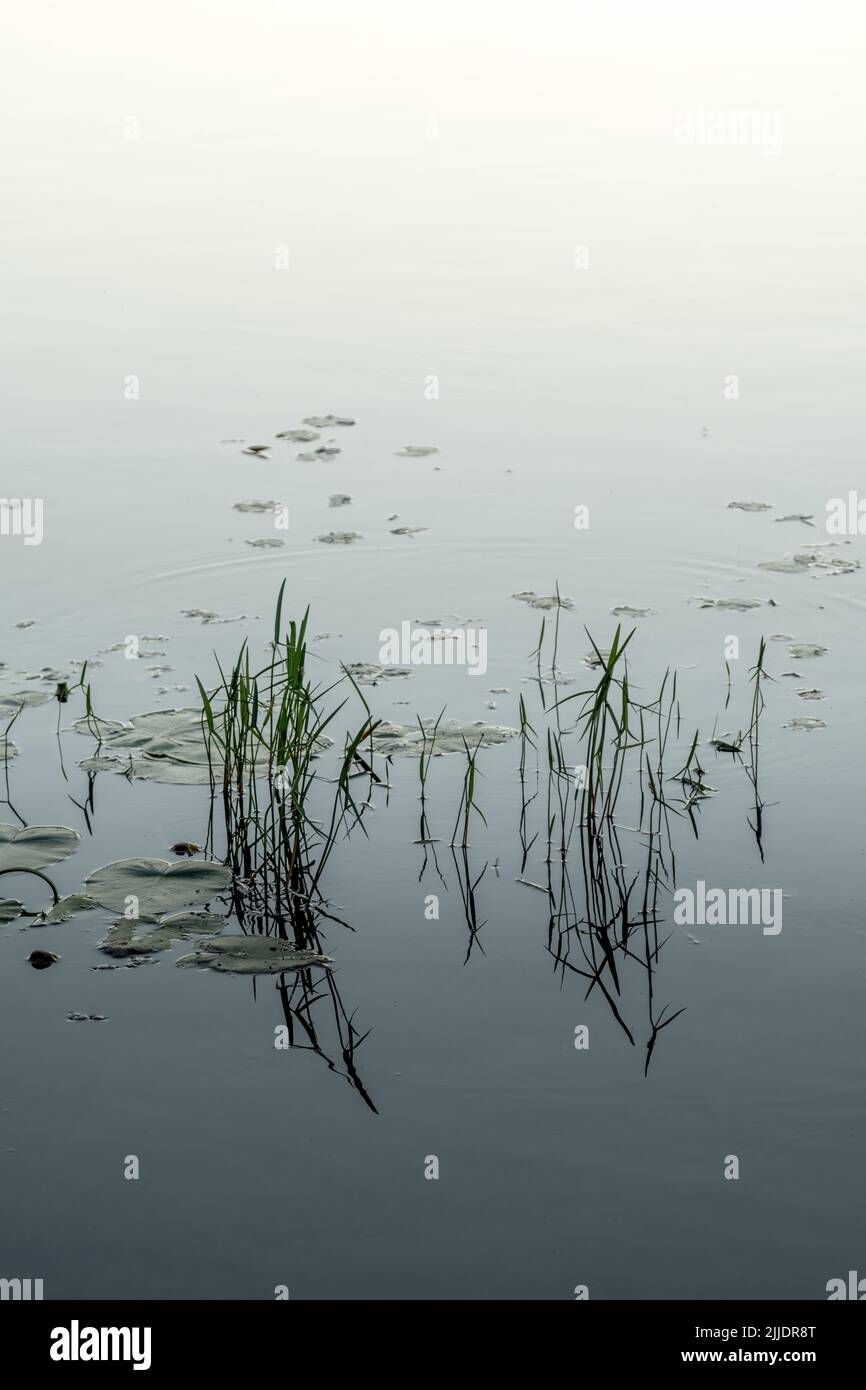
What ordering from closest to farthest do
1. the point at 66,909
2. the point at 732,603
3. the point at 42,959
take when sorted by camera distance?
the point at 42,959, the point at 66,909, the point at 732,603

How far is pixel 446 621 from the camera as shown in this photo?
6.57 meters

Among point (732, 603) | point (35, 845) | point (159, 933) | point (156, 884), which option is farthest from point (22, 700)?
point (732, 603)

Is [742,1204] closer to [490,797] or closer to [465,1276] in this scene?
[465,1276]

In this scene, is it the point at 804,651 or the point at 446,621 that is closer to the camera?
the point at 804,651

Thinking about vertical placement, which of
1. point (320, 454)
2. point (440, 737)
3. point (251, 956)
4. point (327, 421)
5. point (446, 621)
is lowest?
point (251, 956)

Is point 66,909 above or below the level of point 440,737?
below

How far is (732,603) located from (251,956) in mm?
3176

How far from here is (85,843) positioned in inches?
194

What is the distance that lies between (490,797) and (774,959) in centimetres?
120

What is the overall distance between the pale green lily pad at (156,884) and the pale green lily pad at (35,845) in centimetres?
20

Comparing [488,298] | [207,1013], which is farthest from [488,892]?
[488,298]

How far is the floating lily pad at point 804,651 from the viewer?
6219mm
